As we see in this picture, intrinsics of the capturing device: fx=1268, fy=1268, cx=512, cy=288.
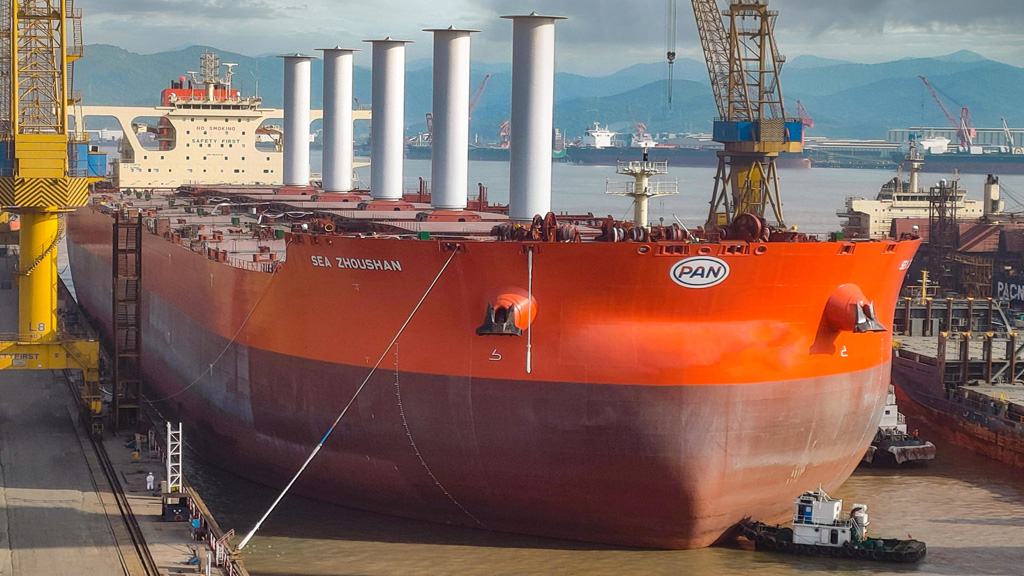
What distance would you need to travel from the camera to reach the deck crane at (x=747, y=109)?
104 ft

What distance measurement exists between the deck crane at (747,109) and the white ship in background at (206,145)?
14530 millimetres

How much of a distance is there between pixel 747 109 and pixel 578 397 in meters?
18.9

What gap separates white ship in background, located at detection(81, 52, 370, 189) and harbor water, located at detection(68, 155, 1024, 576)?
769 inches

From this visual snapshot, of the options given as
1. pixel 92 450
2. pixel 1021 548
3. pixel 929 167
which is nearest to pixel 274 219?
pixel 92 450

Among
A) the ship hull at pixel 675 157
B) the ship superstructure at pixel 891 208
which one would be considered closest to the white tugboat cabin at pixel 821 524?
the ship superstructure at pixel 891 208

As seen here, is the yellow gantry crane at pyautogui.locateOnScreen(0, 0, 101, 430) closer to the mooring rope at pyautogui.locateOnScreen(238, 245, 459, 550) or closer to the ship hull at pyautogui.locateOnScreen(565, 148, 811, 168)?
the mooring rope at pyautogui.locateOnScreen(238, 245, 459, 550)

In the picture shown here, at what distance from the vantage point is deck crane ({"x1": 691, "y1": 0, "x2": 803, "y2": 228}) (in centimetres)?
3175

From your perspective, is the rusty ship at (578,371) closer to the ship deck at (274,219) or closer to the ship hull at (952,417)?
the ship deck at (274,219)

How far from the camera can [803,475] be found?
16.4m

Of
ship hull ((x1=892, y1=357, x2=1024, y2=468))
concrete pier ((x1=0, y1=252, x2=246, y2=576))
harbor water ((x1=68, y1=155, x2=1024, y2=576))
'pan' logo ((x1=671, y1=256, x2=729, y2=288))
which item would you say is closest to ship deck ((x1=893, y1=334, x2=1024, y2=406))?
ship hull ((x1=892, y1=357, x2=1024, y2=468))

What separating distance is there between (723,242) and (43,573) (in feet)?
28.6

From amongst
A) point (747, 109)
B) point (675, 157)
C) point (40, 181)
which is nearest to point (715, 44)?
point (747, 109)

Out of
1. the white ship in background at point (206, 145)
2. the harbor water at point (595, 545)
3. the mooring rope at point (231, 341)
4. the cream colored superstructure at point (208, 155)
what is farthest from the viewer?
the cream colored superstructure at point (208, 155)

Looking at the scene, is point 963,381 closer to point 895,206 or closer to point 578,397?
point 578,397
